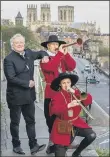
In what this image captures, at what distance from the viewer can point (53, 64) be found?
219 inches

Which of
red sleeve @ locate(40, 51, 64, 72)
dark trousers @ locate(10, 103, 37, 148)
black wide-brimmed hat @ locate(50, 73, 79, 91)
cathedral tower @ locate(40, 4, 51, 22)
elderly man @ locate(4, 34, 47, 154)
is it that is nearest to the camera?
black wide-brimmed hat @ locate(50, 73, 79, 91)

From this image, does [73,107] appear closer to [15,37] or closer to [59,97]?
[59,97]

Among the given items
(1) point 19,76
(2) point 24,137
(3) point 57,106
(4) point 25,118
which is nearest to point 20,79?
(1) point 19,76

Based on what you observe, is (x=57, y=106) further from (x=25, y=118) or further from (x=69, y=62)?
(x=25, y=118)

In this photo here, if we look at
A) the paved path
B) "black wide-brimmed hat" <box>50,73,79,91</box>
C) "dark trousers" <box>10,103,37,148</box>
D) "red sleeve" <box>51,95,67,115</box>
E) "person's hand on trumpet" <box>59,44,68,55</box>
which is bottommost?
the paved path

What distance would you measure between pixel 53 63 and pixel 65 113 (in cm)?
60

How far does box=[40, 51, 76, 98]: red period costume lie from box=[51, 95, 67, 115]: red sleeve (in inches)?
16.7

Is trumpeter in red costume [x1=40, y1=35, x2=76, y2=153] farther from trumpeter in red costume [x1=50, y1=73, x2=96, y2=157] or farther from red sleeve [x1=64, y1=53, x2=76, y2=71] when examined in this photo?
trumpeter in red costume [x1=50, y1=73, x2=96, y2=157]

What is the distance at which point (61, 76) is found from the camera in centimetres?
525

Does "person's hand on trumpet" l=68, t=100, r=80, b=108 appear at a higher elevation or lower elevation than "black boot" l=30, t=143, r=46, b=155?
higher

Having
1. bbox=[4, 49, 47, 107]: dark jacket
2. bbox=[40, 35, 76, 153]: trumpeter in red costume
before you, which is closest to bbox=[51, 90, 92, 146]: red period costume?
bbox=[40, 35, 76, 153]: trumpeter in red costume

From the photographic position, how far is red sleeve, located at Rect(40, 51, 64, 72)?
5.52 meters

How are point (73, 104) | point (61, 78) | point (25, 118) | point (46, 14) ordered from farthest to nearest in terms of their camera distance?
point (46, 14) → point (25, 118) → point (61, 78) → point (73, 104)

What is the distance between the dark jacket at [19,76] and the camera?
5623mm
